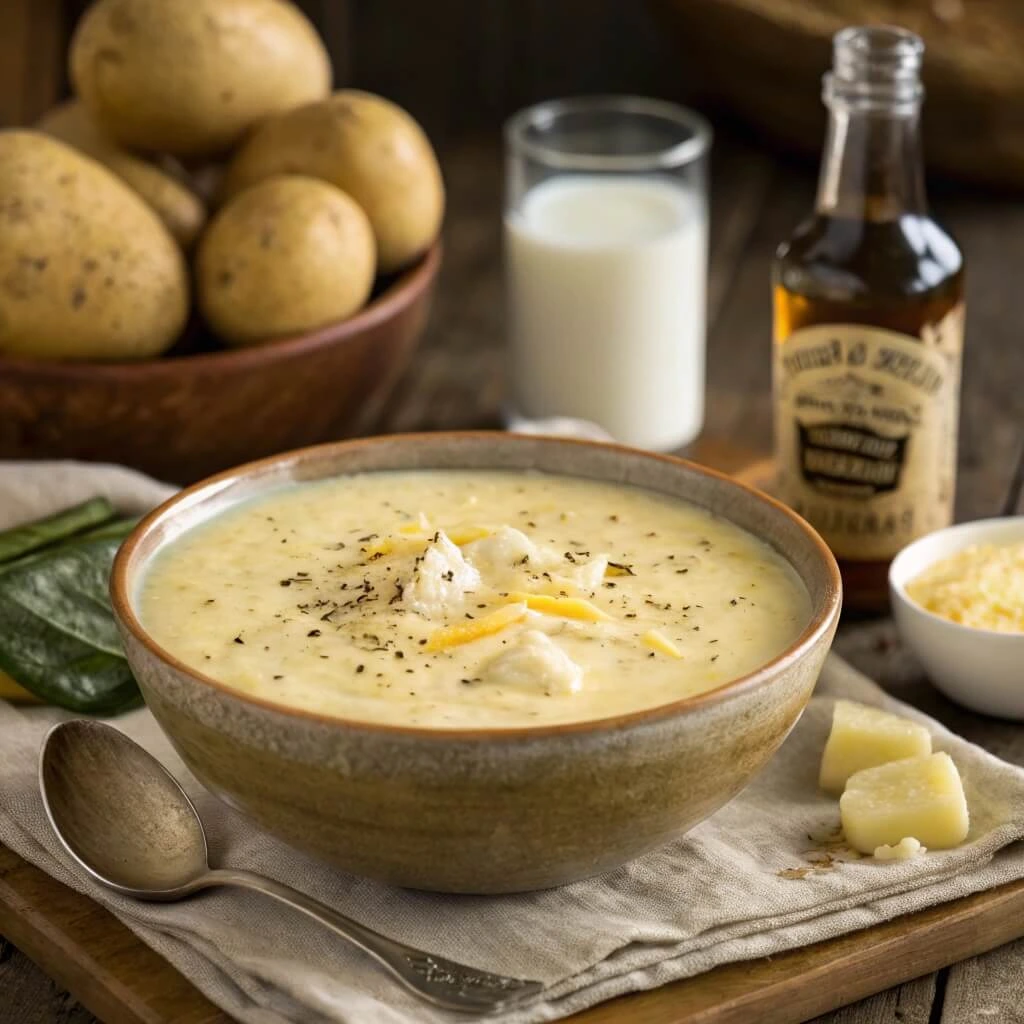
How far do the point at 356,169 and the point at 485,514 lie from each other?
77 cm

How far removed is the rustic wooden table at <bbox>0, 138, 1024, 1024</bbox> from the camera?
1.41 metres

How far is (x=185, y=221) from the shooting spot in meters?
2.26

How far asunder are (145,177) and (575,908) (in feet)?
4.14

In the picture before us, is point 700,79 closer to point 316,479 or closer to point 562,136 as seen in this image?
point 562,136

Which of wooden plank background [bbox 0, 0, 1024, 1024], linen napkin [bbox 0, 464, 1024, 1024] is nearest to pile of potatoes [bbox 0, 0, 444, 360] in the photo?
wooden plank background [bbox 0, 0, 1024, 1024]

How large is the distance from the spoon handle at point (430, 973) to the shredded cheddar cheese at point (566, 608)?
28 centimetres

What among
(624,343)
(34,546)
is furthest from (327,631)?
(624,343)

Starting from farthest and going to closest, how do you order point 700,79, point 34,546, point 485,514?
point 700,79, point 34,546, point 485,514

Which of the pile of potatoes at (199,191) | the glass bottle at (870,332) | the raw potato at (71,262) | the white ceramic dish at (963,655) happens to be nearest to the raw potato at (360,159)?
the pile of potatoes at (199,191)

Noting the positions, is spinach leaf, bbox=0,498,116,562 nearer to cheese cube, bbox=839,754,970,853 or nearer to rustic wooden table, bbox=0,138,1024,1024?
rustic wooden table, bbox=0,138,1024,1024

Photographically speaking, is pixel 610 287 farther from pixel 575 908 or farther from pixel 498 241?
pixel 575 908

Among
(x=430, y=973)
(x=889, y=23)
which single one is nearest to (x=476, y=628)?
(x=430, y=973)

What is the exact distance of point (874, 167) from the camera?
1.98 m

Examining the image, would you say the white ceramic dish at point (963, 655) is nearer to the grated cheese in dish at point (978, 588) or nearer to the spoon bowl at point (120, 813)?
the grated cheese in dish at point (978, 588)
